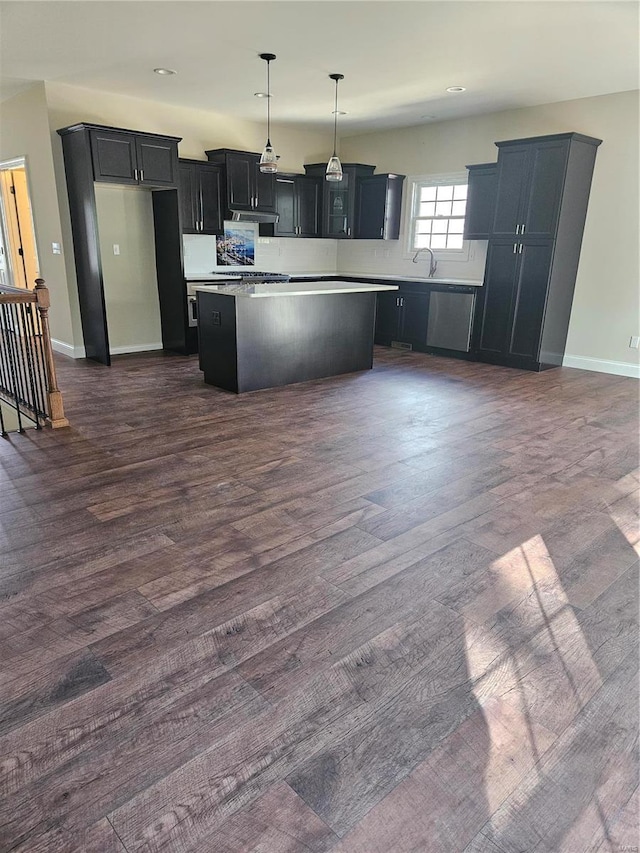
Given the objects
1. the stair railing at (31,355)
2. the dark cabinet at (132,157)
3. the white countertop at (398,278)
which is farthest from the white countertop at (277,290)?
the dark cabinet at (132,157)

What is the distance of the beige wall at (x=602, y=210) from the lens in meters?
5.61

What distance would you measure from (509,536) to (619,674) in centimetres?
90

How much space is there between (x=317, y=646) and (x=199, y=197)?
242 inches

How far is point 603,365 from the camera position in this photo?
241 inches

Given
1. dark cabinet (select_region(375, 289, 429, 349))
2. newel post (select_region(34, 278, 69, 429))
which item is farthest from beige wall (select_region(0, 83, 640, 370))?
newel post (select_region(34, 278, 69, 429))

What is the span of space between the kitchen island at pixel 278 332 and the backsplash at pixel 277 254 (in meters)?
2.10

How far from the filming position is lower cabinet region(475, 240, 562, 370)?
596 cm

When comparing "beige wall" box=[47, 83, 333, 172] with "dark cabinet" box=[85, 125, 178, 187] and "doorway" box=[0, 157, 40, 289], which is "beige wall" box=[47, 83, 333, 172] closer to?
"dark cabinet" box=[85, 125, 178, 187]

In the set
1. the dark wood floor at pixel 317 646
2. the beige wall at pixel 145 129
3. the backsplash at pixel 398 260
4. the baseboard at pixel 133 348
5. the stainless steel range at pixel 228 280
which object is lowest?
the dark wood floor at pixel 317 646

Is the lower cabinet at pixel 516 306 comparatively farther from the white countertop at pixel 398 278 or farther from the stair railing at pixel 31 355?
the stair railing at pixel 31 355

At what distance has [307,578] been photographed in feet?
7.52

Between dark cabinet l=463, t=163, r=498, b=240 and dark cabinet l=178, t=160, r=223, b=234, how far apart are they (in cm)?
305

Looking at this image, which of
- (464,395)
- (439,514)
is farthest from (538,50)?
(439,514)

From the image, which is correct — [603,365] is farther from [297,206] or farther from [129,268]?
[129,268]
